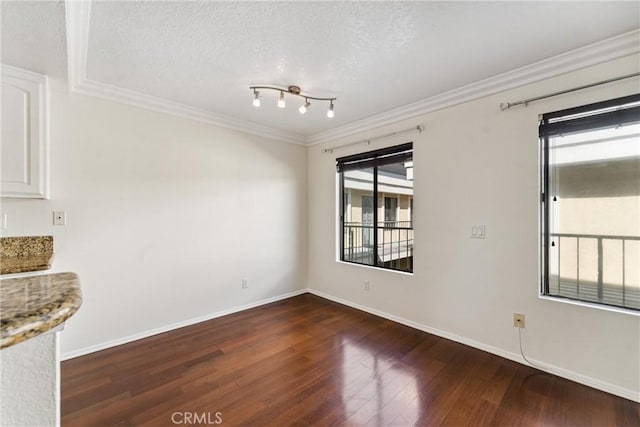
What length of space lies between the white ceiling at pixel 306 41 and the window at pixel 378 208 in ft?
3.14

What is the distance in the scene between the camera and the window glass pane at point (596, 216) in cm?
204

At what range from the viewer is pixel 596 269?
220cm

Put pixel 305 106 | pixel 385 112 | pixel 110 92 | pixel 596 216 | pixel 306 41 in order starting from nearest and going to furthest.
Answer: pixel 306 41
pixel 596 216
pixel 110 92
pixel 305 106
pixel 385 112

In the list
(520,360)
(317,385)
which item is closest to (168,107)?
(317,385)

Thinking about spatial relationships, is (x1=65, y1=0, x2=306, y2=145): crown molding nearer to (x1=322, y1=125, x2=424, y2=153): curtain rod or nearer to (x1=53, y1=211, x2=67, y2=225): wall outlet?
(x1=322, y1=125, x2=424, y2=153): curtain rod

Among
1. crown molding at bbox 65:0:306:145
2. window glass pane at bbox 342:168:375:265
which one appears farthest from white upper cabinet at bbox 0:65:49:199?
window glass pane at bbox 342:168:375:265

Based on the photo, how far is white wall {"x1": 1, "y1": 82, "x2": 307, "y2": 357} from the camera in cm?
246

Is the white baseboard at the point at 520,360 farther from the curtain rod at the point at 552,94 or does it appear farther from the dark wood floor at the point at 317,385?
the curtain rod at the point at 552,94

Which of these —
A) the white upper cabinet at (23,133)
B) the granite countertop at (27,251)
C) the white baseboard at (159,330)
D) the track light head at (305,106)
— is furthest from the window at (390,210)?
the white upper cabinet at (23,133)

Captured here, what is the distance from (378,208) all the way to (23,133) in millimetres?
3469

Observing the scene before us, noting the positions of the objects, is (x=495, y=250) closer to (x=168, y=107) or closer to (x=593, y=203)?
(x=593, y=203)

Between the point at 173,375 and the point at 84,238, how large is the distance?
148 centimetres

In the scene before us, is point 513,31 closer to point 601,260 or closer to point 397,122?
point 397,122

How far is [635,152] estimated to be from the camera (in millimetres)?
2021
